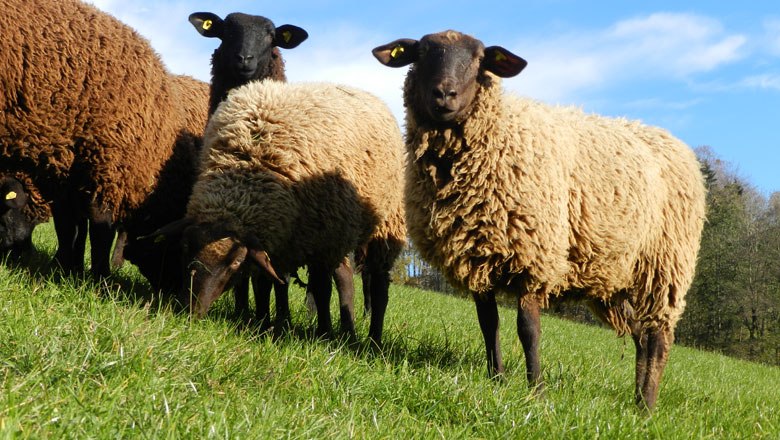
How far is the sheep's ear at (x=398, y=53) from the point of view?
17.8 ft

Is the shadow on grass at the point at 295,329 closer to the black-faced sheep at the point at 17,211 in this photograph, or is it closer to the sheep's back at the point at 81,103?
the black-faced sheep at the point at 17,211

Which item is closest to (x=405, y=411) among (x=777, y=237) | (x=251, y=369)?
(x=251, y=369)

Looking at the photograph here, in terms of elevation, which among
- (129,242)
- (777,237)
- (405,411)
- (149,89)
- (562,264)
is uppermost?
(777,237)

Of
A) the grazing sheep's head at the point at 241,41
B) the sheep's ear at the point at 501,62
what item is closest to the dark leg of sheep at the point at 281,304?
the grazing sheep's head at the point at 241,41

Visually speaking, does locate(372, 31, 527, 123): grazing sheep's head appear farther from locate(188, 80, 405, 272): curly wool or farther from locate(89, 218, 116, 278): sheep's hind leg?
locate(89, 218, 116, 278): sheep's hind leg

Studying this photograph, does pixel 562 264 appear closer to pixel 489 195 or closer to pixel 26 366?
pixel 489 195

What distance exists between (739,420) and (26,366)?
191 inches

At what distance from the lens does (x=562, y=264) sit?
5.10 metres

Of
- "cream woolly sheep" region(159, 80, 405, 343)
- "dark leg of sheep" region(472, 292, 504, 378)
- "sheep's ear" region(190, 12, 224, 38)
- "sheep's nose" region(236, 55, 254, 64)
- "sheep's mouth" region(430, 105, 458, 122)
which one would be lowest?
"dark leg of sheep" region(472, 292, 504, 378)

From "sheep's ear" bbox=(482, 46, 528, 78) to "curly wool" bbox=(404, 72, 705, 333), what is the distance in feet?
0.23

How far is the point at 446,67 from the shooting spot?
5074 mm

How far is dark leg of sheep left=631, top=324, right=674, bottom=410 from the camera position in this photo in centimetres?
593

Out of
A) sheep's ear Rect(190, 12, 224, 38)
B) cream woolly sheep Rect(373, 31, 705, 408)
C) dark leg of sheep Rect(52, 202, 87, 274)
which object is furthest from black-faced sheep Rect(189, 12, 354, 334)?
cream woolly sheep Rect(373, 31, 705, 408)

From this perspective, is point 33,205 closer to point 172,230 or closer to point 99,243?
point 99,243
